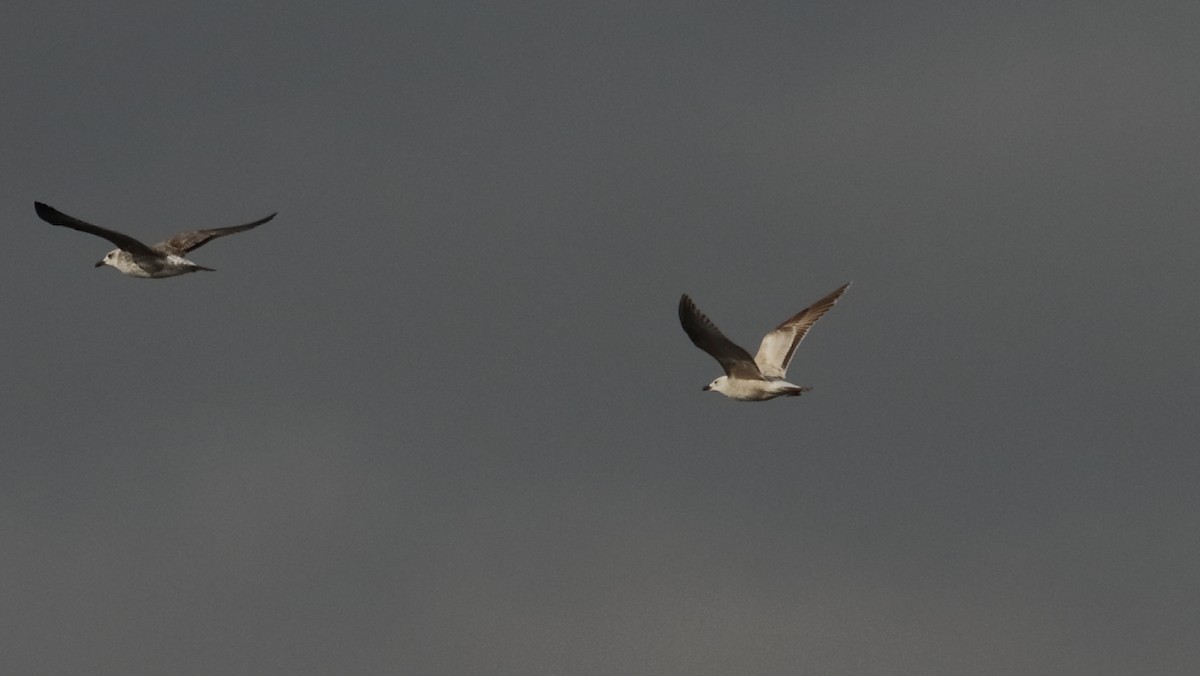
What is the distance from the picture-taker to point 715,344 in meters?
49.9

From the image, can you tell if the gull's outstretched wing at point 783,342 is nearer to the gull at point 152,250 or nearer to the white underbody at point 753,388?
the white underbody at point 753,388

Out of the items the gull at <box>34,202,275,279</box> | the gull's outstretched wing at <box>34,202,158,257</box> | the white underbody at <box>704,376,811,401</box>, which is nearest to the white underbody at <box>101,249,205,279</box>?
the gull at <box>34,202,275,279</box>

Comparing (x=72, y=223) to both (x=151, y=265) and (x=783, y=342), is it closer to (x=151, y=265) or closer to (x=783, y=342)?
(x=151, y=265)

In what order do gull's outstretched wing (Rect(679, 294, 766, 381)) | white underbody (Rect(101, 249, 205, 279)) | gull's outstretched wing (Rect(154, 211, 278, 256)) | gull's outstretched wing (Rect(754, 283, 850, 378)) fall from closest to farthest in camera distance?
gull's outstretched wing (Rect(679, 294, 766, 381))
gull's outstretched wing (Rect(754, 283, 850, 378))
white underbody (Rect(101, 249, 205, 279))
gull's outstretched wing (Rect(154, 211, 278, 256))

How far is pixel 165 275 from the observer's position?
57.8m

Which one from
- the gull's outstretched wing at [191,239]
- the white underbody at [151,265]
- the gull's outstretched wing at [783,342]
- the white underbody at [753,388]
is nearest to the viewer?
the white underbody at [753,388]

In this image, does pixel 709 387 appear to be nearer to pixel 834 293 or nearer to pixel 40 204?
pixel 834 293

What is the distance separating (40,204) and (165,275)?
6171mm

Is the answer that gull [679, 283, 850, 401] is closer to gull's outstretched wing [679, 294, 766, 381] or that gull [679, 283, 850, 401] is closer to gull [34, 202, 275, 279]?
gull's outstretched wing [679, 294, 766, 381]

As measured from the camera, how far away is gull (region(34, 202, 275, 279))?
2067 inches

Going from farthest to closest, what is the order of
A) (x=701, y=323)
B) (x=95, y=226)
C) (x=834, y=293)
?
(x=834, y=293) < (x=95, y=226) < (x=701, y=323)

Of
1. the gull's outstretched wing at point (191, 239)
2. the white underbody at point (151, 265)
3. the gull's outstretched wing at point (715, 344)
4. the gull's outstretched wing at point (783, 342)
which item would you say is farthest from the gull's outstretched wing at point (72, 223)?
the gull's outstretched wing at point (783, 342)

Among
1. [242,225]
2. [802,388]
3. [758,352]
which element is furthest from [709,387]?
[242,225]

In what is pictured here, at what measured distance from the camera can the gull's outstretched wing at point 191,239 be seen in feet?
192
